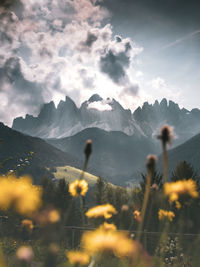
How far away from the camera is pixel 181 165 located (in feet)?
90.4

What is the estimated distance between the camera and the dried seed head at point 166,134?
143 cm

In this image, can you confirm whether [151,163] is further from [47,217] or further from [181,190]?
[47,217]

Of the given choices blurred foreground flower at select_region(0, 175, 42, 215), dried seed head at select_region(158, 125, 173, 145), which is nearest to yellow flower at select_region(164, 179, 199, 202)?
dried seed head at select_region(158, 125, 173, 145)

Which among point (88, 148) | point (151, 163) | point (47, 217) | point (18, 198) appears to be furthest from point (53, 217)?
point (151, 163)

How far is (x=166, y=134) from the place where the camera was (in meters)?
1.46

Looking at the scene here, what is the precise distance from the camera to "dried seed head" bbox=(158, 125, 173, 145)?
1427 mm

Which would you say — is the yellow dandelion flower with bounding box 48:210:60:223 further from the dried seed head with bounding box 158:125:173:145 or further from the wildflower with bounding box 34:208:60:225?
the dried seed head with bounding box 158:125:173:145

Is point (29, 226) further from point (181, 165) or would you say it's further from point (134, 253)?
point (181, 165)

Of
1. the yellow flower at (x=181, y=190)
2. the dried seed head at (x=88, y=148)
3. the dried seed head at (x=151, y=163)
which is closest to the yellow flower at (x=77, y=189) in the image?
the dried seed head at (x=88, y=148)

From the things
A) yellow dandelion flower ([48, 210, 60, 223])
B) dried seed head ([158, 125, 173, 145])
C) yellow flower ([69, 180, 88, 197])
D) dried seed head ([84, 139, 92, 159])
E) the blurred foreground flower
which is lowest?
yellow dandelion flower ([48, 210, 60, 223])

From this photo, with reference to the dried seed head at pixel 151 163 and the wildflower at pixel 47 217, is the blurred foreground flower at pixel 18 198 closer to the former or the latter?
the wildflower at pixel 47 217

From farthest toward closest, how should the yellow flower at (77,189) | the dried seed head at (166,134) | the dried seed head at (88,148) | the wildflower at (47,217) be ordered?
1. the yellow flower at (77,189)
2. the dried seed head at (88,148)
3. the dried seed head at (166,134)
4. the wildflower at (47,217)

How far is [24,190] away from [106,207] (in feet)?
2.49

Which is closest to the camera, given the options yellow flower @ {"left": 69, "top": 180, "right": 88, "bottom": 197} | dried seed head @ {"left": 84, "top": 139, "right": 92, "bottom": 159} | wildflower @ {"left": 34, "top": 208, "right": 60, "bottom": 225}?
wildflower @ {"left": 34, "top": 208, "right": 60, "bottom": 225}
